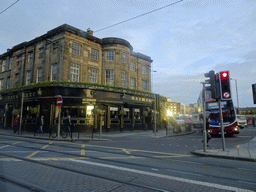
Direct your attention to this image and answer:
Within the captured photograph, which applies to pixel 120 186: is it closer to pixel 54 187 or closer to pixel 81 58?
pixel 54 187

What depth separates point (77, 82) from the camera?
779 inches

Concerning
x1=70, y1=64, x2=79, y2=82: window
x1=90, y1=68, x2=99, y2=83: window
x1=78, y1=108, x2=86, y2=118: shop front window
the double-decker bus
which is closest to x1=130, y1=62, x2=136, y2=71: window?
x1=90, y1=68, x2=99, y2=83: window

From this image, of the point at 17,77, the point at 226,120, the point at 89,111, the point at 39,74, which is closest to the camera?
the point at 226,120

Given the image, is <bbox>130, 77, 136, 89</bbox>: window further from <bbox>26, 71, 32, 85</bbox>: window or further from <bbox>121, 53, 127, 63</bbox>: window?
<bbox>26, 71, 32, 85</bbox>: window

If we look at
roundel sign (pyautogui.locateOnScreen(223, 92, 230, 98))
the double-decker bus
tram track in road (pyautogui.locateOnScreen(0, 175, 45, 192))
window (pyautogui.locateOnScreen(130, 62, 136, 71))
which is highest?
window (pyautogui.locateOnScreen(130, 62, 136, 71))

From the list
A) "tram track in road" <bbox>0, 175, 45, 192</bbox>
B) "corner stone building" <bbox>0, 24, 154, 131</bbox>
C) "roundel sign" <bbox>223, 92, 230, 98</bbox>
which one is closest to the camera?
"tram track in road" <bbox>0, 175, 45, 192</bbox>

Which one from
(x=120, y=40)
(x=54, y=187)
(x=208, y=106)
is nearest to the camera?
(x=54, y=187)

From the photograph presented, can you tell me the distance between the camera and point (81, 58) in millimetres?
22016

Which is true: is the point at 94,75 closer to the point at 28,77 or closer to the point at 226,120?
the point at 28,77

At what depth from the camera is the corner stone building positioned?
19922 mm

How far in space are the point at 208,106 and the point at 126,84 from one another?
11267 millimetres

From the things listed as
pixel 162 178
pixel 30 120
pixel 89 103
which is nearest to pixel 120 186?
pixel 162 178

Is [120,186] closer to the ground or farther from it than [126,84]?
closer to the ground

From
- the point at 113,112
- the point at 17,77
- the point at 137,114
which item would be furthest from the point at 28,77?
the point at 137,114
